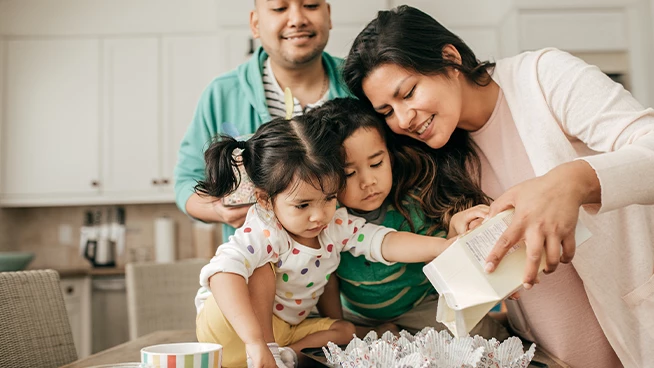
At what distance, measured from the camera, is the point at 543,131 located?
1.13 meters

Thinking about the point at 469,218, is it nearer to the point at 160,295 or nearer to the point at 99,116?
the point at 160,295

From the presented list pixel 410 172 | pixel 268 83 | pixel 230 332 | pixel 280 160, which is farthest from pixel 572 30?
pixel 230 332

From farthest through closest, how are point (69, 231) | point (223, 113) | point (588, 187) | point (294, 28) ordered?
point (69, 231) < point (223, 113) < point (294, 28) < point (588, 187)

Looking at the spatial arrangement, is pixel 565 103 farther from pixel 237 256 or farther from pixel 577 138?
pixel 237 256

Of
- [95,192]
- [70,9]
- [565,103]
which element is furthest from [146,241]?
[565,103]

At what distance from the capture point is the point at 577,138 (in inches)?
46.2

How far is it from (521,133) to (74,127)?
3.57 m

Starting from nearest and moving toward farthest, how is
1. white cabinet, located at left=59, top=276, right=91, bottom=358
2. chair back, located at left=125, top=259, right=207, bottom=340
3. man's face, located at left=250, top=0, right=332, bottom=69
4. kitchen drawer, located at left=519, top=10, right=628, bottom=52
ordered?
1. man's face, located at left=250, top=0, right=332, bottom=69
2. chair back, located at left=125, top=259, right=207, bottom=340
3. kitchen drawer, located at left=519, top=10, right=628, bottom=52
4. white cabinet, located at left=59, top=276, right=91, bottom=358

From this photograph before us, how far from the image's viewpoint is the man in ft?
5.34

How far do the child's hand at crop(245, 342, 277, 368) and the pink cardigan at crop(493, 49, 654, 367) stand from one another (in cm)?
59

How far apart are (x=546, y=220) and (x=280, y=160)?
1.61ft

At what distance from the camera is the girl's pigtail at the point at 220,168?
111 centimetres

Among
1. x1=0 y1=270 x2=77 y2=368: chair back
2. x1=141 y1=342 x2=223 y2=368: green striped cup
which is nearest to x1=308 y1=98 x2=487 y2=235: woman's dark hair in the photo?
x1=141 y1=342 x2=223 y2=368: green striped cup

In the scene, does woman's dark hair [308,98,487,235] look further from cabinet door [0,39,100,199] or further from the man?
cabinet door [0,39,100,199]
